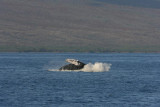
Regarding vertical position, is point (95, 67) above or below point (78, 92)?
above

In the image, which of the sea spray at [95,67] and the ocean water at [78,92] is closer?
the ocean water at [78,92]

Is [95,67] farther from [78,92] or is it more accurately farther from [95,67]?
[78,92]

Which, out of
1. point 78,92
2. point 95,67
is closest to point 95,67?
point 95,67

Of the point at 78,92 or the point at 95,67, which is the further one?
the point at 95,67

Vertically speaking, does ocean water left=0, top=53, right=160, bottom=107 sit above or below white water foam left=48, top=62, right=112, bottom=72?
below

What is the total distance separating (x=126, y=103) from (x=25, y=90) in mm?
12163

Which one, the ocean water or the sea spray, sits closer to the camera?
the ocean water

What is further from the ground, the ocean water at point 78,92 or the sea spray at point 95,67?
the sea spray at point 95,67

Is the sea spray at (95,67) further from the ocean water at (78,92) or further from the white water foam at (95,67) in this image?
the ocean water at (78,92)

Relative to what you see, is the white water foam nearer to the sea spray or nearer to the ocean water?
the sea spray

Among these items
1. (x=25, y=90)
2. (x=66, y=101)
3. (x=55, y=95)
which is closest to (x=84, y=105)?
(x=66, y=101)

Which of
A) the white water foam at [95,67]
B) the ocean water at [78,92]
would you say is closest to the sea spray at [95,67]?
the white water foam at [95,67]

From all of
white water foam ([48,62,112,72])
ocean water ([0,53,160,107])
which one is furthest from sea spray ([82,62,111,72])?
ocean water ([0,53,160,107])

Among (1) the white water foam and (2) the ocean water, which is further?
(1) the white water foam
